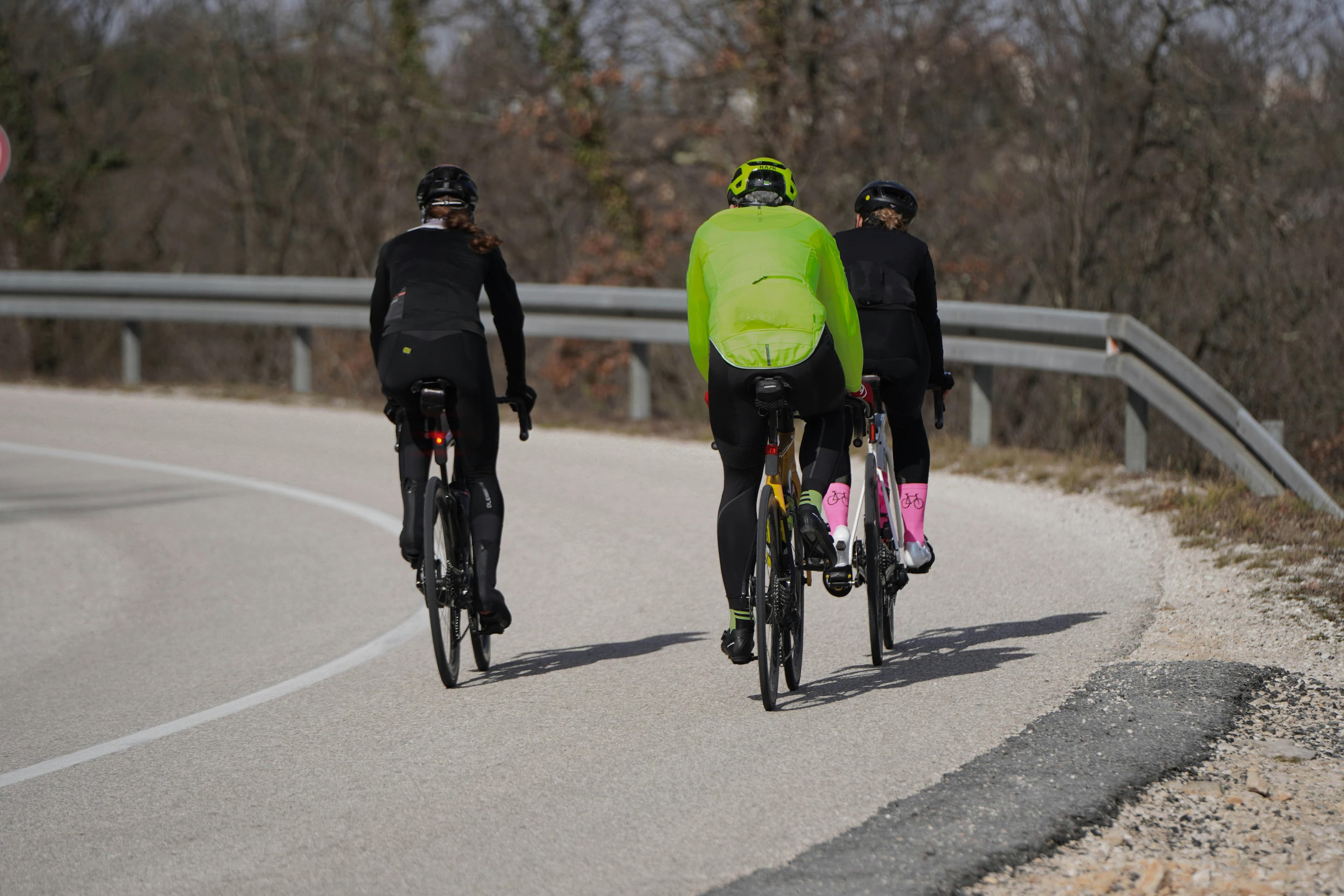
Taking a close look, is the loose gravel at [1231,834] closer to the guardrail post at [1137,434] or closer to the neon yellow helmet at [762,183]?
the neon yellow helmet at [762,183]

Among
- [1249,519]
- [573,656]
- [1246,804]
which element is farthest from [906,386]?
[1249,519]

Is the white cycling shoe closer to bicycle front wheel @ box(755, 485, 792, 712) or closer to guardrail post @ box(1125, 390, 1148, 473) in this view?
bicycle front wheel @ box(755, 485, 792, 712)

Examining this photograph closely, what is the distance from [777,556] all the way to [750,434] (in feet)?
1.47

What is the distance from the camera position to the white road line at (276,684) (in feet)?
18.2

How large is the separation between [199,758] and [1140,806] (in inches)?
123

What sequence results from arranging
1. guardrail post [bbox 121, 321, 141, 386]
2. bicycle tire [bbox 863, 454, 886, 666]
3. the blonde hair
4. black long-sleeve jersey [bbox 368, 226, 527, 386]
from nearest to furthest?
black long-sleeve jersey [bbox 368, 226, 527, 386], bicycle tire [bbox 863, 454, 886, 666], the blonde hair, guardrail post [bbox 121, 321, 141, 386]

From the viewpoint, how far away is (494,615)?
6.39 meters

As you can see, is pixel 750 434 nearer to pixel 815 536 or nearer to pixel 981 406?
pixel 815 536

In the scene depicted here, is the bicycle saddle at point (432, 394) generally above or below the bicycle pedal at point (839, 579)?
above

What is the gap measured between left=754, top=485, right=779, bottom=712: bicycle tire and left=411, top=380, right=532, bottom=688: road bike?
1208 millimetres

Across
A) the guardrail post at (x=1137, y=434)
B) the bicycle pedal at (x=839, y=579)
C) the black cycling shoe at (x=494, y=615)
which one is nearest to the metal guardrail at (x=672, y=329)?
the guardrail post at (x=1137, y=434)

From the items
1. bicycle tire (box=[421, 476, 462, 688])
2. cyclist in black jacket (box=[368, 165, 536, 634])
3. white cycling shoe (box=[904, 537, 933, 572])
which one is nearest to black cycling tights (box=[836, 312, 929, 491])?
white cycling shoe (box=[904, 537, 933, 572])

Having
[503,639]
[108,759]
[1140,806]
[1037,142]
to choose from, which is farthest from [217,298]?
[1140,806]

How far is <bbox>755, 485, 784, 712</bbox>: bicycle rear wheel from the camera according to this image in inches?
219
